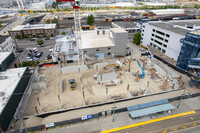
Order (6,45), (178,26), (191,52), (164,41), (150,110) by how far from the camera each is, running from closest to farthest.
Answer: (150,110) → (191,52) → (6,45) → (164,41) → (178,26)

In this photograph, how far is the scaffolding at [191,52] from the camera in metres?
43.6

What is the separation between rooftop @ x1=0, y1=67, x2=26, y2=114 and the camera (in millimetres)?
29984

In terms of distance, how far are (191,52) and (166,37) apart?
16486 millimetres

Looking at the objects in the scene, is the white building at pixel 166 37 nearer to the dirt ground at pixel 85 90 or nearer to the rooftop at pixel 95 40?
the dirt ground at pixel 85 90

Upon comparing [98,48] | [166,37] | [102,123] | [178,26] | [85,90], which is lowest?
[102,123]

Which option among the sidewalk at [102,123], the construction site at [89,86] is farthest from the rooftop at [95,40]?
the sidewalk at [102,123]

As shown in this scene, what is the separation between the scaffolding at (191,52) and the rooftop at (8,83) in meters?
57.8

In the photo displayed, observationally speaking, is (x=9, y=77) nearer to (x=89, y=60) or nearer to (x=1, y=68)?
(x=1, y=68)

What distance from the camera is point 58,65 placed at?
55844 mm

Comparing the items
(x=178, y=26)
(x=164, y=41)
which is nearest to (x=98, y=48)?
(x=164, y=41)

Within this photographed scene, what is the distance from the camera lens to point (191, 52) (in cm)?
4603

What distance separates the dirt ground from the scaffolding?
33.9ft

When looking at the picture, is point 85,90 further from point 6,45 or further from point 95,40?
point 6,45

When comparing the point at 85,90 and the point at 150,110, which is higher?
the point at 150,110
